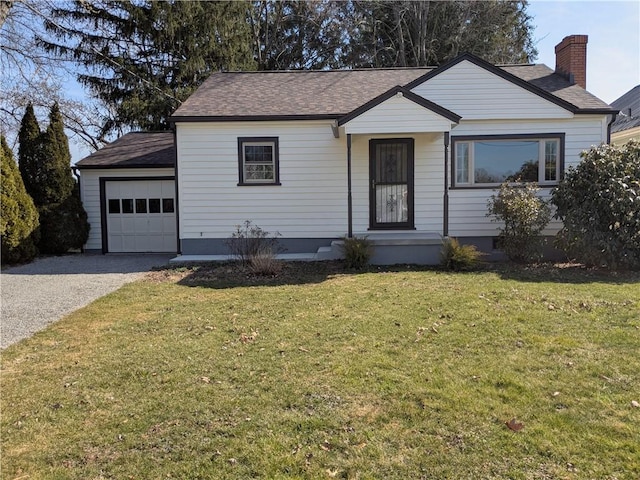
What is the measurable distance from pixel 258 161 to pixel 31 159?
6.59m

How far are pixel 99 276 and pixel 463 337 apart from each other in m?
7.48

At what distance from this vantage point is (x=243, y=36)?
71.4ft

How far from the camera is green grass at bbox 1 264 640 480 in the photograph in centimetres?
273

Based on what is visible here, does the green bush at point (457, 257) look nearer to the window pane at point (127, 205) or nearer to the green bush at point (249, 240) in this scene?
the green bush at point (249, 240)

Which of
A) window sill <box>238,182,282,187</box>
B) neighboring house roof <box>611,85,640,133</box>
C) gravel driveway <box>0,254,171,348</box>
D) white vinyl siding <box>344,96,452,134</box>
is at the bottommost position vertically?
gravel driveway <box>0,254,171,348</box>

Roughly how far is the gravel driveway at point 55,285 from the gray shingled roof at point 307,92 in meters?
3.81

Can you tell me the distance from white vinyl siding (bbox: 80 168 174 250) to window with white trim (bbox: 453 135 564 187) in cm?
790

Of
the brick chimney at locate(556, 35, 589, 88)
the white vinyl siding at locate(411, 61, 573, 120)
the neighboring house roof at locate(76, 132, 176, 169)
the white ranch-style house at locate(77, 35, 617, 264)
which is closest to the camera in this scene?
the white vinyl siding at locate(411, 61, 573, 120)

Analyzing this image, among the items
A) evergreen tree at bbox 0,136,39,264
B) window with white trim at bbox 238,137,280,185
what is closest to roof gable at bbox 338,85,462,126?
window with white trim at bbox 238,137,280,185

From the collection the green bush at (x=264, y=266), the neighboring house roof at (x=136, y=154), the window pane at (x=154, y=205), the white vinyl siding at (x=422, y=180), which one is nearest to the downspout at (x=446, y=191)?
the white vinyl siding at (x=422, y=180)

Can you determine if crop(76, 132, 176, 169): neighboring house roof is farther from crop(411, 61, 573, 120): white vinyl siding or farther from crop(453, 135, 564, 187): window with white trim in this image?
crop(453, 135, 564, 187): window with white trim

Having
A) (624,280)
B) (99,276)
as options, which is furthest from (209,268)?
(624,280)

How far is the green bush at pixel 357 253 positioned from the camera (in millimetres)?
9289

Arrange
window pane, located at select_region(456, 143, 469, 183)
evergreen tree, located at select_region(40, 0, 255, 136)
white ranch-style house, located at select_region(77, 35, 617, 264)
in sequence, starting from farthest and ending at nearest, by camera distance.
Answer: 1. evergreen tree, located at select_region(40, 0, 255, 136)
2. window pane, located at select_region(456, 143, 469, 183)
3. white ranch-style house, located at select_region(77, 35, 617, 264)
